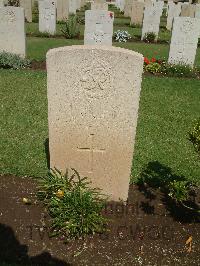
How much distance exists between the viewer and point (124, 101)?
3988mm

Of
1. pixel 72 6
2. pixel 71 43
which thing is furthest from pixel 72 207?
pixel 72 6

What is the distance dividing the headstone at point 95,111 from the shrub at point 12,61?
22.8ft

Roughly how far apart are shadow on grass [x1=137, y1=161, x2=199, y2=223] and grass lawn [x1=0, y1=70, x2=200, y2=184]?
0.48ft

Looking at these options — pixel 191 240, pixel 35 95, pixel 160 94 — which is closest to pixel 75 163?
pixel 191 240

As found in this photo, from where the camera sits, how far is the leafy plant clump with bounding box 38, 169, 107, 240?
4066 millimetres

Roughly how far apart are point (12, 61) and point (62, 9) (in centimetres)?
1106

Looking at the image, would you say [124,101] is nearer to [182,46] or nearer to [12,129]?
[12,129]

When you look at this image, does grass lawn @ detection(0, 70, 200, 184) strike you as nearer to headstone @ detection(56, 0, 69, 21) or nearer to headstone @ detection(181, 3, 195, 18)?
headstone @ detection(181, 3, 195, 18)

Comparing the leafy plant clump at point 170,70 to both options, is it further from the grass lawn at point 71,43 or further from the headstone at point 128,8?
the headstone at point 128,8

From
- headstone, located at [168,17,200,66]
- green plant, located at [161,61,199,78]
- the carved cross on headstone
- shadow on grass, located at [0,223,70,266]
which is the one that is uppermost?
headstone, located at [168,17,200,66]

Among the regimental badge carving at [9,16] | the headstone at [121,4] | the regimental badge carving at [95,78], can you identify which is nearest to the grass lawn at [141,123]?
the regimental badge carving at [95,78]

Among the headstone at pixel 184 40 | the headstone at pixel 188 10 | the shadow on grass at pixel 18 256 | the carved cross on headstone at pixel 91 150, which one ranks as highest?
the headstone at pixel 188 10

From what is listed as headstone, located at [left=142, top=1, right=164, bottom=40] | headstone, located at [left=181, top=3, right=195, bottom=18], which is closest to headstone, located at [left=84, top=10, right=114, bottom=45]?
headstone, located at [left=142, top=1, right=164, bottom=40]

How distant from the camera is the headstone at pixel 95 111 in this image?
3818 millimetres
